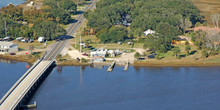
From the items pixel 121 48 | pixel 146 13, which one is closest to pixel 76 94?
pixel 121 48

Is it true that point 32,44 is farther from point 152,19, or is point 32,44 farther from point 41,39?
point 152,19

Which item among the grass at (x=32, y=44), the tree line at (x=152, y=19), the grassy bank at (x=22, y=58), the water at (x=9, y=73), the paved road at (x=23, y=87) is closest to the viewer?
the paved road at (x=23, y=87)

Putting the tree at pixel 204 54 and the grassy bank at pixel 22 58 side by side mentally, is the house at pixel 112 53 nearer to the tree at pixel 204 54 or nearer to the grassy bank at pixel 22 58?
the grassy bank at pixel 22 58

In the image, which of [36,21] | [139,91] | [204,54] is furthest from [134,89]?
[36,21]

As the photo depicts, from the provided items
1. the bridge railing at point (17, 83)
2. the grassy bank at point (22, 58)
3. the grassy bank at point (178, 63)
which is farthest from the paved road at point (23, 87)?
the grassy bank at point (178, 63)

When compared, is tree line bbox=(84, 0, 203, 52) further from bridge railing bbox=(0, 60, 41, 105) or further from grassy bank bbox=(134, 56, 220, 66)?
bridge railing bbox=(0, 60, 41, 105)

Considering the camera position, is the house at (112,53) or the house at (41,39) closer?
the house at (112,53)

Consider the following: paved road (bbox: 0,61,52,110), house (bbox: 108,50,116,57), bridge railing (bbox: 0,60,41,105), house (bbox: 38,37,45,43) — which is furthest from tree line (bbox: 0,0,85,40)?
paved road (bbox: 0,61,52,110)
